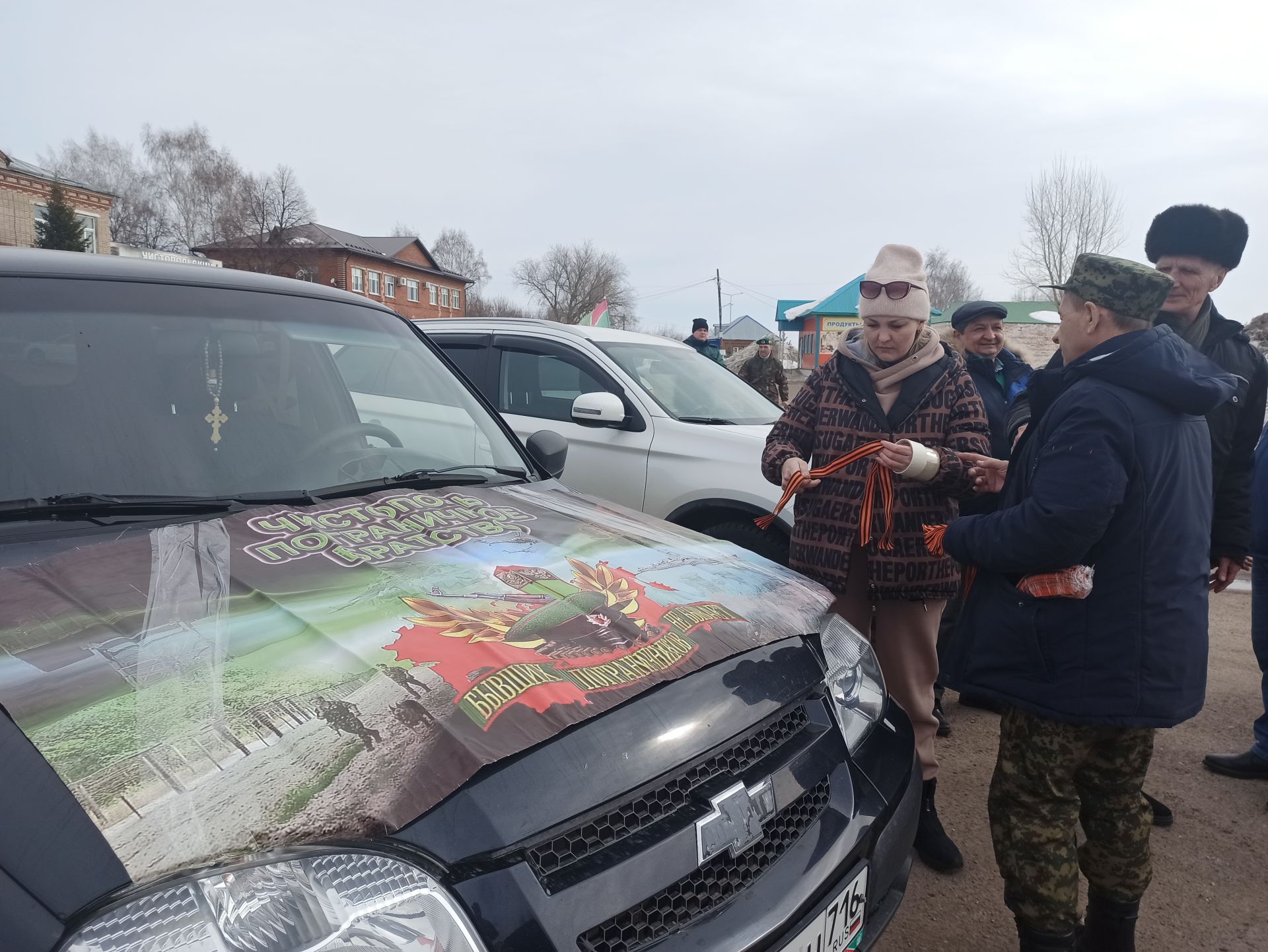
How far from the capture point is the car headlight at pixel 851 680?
6.21 ft

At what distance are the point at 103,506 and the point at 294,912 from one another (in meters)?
1.19

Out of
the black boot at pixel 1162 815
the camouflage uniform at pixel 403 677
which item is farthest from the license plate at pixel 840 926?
the black boot at pixel 1162 815

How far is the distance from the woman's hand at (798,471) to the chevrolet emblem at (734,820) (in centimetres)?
145

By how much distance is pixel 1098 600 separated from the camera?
2.06 metres

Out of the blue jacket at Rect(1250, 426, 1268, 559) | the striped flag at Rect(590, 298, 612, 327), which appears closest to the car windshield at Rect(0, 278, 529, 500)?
the blue jacket at Rect(1250, 426, 1268, 559)

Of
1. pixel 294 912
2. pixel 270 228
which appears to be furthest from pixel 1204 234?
pixel 270 228

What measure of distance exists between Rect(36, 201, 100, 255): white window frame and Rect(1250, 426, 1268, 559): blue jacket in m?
43.8

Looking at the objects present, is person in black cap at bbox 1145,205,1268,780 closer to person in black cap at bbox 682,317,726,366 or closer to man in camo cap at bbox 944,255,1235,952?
man in camo cap at bbox 944,255,1235,952

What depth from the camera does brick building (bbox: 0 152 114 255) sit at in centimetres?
3741

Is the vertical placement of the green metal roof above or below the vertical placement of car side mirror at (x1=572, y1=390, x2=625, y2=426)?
above

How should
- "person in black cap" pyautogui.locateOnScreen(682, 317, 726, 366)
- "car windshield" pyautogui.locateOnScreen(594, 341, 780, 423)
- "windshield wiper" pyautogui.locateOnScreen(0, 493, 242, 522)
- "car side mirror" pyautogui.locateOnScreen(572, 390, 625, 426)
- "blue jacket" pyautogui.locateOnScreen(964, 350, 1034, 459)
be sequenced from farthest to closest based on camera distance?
"person in black cap" pyautogui.locateOnScreen(682, 317, 726, 366), "car windshield" pyautogui.locateOnScreen(594, 341, 780, 423), "car side mirror" pyautogui.locateOnScreen(572, 390, 625, 426), "blue jacket" pyautogui.locateOnScreen(964, 350, 1034, 459), "windshield wiper" pyautogui.locateOnScreen(0, 493, 242, 522)

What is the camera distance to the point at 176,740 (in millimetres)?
1125

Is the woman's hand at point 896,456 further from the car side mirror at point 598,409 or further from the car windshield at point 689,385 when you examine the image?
the car windshield at point 689,385

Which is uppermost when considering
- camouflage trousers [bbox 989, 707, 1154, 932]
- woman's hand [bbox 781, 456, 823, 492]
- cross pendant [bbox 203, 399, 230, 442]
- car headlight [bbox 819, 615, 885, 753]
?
cross pendant [bbox 203, 399, 230, 442]
